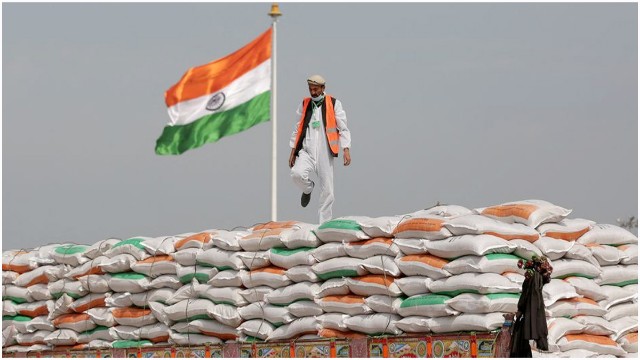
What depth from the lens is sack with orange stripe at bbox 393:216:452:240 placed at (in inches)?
537

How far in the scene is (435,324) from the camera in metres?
13.4

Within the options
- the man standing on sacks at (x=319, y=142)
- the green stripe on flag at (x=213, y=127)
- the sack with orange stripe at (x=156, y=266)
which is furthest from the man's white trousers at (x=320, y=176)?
the green stripe on flag at (x=213, y=127)

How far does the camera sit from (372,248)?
1399cm

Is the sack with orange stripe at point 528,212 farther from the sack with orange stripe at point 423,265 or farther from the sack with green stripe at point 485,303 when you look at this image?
the sack with green stripe at point 485,303

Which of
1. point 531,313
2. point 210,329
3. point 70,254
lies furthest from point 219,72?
point 531,313

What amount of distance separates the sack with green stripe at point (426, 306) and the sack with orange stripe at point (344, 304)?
408 millimetres

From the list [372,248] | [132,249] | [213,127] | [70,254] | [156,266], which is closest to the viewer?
[372,248]

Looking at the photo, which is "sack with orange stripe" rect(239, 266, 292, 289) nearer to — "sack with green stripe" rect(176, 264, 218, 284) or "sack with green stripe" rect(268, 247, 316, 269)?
"sack with green stripe" rect(268, 247, 316, 269)

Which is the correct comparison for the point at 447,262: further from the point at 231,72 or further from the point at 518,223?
the point at 231,72

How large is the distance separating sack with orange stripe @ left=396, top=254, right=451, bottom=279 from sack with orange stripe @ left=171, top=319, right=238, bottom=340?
195 cm

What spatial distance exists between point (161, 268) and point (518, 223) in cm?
357

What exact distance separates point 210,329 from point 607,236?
362 cm

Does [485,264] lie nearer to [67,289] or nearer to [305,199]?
[305,199]

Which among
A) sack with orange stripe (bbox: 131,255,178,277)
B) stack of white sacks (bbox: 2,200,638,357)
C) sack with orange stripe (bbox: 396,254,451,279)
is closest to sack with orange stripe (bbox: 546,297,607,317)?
stack of white sacks (bbox: 2,200,638,357)
